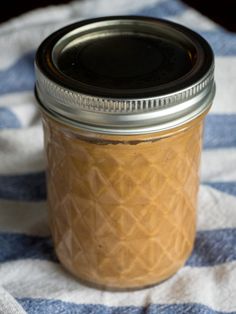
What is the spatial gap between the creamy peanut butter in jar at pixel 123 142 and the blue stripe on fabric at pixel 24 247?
0.03 metres

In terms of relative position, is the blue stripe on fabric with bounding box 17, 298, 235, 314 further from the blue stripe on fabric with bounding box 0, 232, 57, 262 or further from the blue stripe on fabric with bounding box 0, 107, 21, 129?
the blue stripe on fabric with bounding box 0, 107, 21, 129

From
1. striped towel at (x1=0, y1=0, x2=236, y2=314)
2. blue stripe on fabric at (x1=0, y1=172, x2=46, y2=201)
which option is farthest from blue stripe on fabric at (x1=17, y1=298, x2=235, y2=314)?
blue stripe on fabric at (x1=0, y1=172, x2=46, y2=201)

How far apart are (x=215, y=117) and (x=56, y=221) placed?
0.29 m

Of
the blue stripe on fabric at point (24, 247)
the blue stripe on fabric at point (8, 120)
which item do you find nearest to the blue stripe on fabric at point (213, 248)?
the blue stripe on fabric at point (24, 247)

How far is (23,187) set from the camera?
767 millimetres

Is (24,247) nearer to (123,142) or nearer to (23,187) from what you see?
(23,187)

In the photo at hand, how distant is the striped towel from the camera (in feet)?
2.07

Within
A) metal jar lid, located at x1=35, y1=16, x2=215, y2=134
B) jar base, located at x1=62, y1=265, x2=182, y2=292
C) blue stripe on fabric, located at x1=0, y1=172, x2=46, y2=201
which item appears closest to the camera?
metal jar lid, located at x1=35, y1=16, x2=215, y2=134

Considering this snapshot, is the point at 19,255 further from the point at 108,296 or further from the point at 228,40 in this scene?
the point at 228,40

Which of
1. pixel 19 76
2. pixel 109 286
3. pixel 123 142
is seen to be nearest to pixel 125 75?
pixel 123 142

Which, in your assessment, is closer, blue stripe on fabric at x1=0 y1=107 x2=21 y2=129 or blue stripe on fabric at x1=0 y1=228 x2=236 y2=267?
blue stripe on fabric at x1=0 y1=228 x2=236 y2=267

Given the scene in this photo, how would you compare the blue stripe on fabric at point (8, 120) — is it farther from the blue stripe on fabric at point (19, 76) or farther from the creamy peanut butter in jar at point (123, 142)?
the creamy peanut butter in jar at point (123, 142)

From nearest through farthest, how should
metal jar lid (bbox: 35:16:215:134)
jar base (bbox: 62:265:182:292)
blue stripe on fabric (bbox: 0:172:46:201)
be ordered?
metal jar lid (bbox: 35:16:215:134)
jar base (bbox: 62:265:182:292)
blue stripe on fabric (bbox: 0:172:46:201)

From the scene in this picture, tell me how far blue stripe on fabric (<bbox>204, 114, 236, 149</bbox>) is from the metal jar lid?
0.22m
